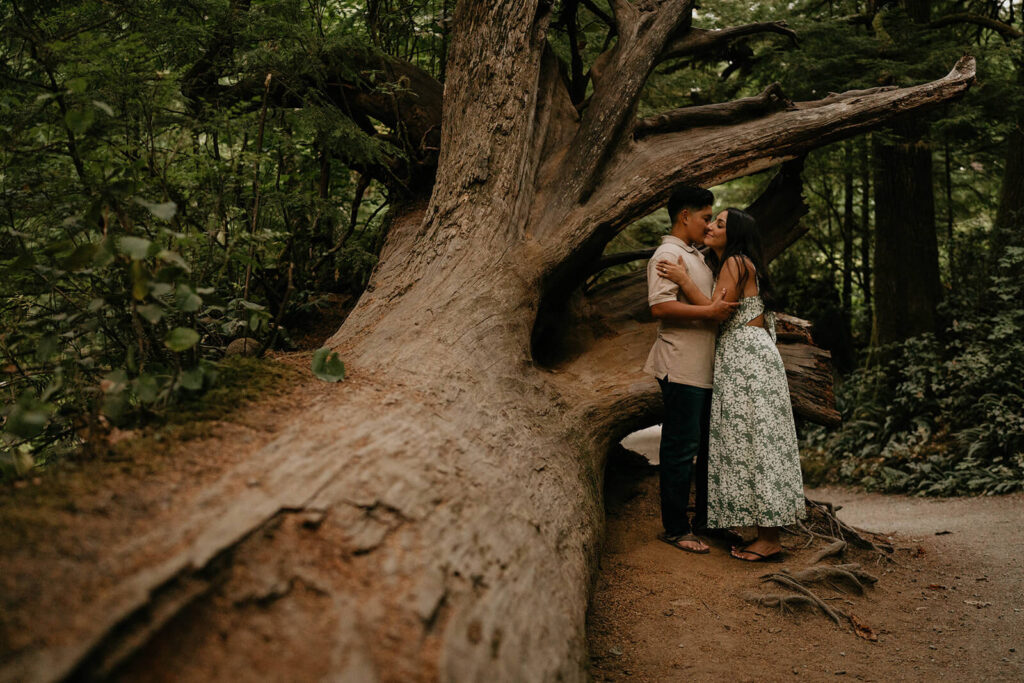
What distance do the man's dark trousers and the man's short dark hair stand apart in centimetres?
126

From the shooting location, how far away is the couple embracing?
4.54 meters

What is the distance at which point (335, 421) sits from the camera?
2.40 meters

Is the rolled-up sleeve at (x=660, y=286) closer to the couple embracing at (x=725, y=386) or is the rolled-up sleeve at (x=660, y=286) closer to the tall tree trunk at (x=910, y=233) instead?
the couple embracing at (x=725, y=386)

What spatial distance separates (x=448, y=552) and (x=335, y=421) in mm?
680

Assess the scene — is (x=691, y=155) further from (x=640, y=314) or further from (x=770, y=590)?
(x=770, y=590)

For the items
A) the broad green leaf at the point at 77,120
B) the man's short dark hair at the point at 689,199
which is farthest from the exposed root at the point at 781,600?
the broad green leaf at the point at 77,120

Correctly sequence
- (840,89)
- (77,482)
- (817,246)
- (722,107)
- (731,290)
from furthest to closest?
(817,246) → (840,89) → (722,107) → (731,290) → (77,482)

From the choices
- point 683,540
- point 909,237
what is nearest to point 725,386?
point 683,540

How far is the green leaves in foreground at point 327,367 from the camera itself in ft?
9.07

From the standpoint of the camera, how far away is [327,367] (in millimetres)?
2793

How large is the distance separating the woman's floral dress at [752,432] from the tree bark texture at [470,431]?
2.10 feet

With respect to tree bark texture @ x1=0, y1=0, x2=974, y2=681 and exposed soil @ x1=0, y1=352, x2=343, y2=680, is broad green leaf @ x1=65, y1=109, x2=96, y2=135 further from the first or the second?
tree bark texture @ x1=0, y1=0, x2=974, y2=681

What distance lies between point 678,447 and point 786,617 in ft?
4.14

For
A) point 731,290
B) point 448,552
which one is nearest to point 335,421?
point 448,552
